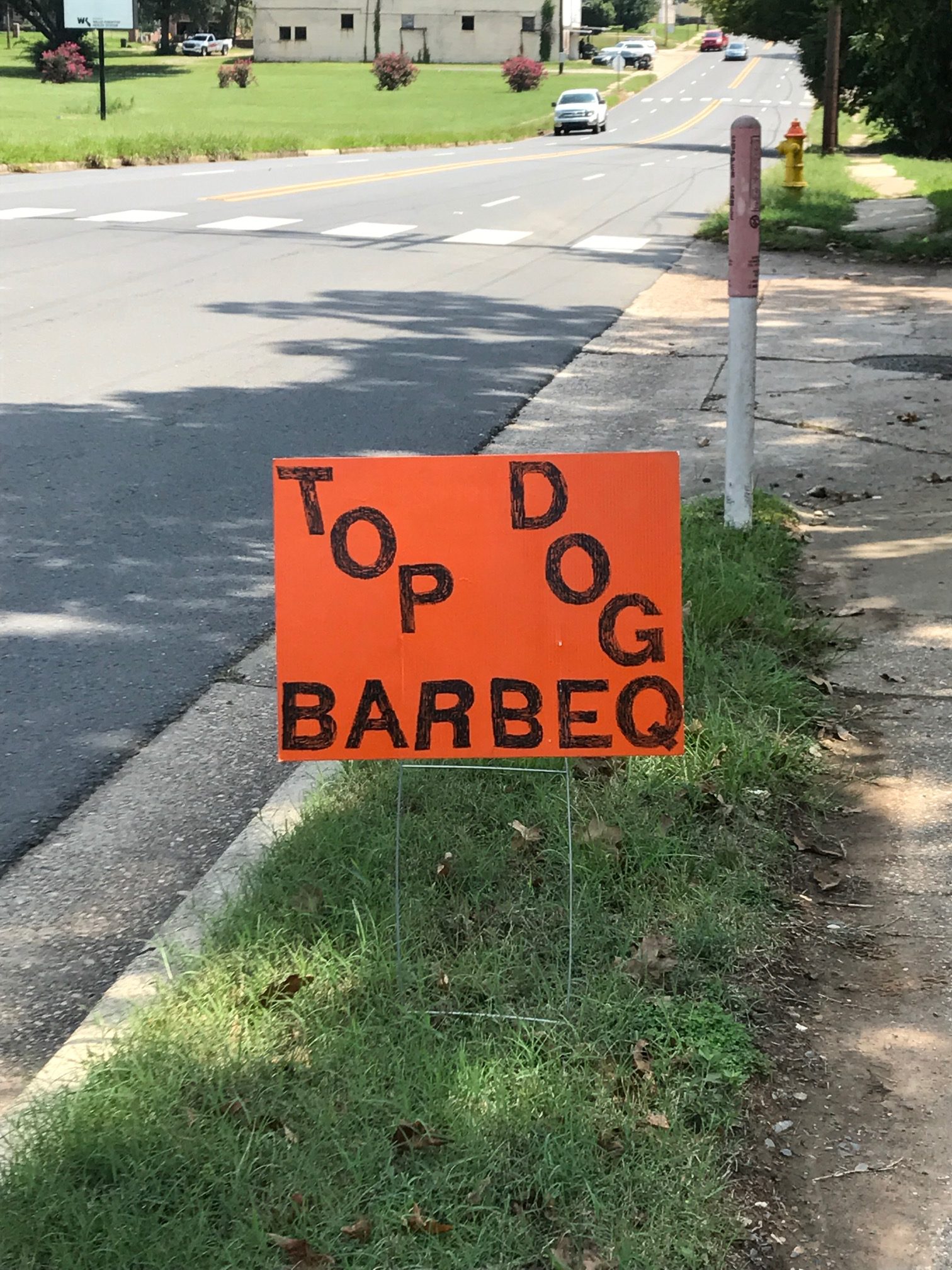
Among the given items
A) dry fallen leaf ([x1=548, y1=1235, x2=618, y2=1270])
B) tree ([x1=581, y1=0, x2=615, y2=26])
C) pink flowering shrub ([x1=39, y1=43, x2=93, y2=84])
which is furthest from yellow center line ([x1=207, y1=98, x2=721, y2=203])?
tree ([x1=581, y1=0, x2=615, y2=26])

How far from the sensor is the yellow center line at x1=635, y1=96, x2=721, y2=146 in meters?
50.0

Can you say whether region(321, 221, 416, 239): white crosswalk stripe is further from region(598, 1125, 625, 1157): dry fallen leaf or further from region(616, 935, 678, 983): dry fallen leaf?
region(598, 1125, 625, 1157): dry fallen leaf

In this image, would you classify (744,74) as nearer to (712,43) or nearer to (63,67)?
(712,43)

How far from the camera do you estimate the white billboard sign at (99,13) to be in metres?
42.9

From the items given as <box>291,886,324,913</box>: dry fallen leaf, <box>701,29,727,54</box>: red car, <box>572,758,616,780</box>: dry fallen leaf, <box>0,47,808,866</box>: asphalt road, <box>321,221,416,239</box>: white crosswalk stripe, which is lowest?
<box>572,758,616,780</box>: dry fallen leaf

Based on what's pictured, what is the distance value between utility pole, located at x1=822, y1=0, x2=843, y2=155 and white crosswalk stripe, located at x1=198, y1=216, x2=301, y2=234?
13216 millimetres

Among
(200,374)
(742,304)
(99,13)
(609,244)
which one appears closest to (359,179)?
(609,244)

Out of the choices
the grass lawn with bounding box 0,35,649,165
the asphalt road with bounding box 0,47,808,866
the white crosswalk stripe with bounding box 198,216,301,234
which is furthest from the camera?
the grass lawn with bounding box 0,35,649,165

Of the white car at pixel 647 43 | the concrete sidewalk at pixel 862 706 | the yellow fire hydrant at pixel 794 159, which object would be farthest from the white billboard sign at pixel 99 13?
the white car at pixel 647 43

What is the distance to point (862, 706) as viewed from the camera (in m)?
4.46

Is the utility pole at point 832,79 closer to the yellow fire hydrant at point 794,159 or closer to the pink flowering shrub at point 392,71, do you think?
the yellow fire hydrant at point 794,159

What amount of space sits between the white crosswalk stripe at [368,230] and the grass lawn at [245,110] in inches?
399

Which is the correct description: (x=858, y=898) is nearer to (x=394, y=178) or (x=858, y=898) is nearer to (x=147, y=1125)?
(x=147, y=1125)

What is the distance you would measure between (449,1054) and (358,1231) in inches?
18.0
